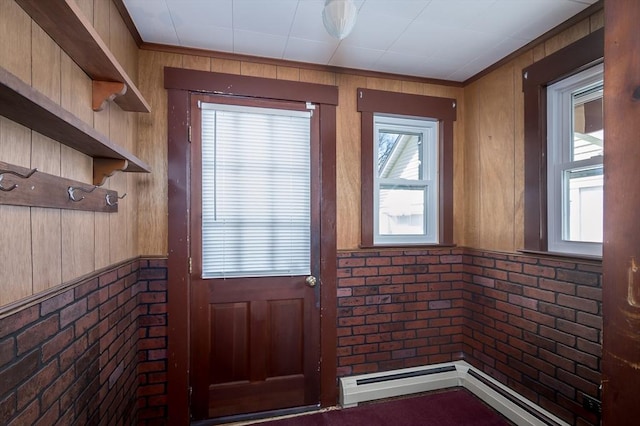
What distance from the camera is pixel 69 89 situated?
1.24 m

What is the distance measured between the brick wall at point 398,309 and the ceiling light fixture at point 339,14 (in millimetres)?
1537

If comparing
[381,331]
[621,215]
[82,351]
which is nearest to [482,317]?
[381,331]

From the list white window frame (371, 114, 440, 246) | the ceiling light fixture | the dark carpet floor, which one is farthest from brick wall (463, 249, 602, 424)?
the ceiling light fixture

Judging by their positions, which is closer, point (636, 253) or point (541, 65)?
point (636, 253)

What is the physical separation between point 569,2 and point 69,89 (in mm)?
2467

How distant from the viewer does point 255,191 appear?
2.23 metres

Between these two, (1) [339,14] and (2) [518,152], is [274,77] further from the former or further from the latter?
(2) [518,152]

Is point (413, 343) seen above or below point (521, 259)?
below

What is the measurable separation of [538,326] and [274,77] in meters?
2.48

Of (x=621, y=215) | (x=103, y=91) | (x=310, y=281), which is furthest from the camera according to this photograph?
(x=310, y=281)

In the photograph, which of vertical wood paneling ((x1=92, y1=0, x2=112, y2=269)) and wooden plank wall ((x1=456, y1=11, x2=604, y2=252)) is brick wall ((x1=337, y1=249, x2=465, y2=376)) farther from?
vertical wood paneling ((x1=92, y1=0, x2=112, y2=269))

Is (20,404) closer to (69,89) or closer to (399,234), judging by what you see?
(69,89)

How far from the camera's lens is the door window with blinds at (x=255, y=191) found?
2.17 metres

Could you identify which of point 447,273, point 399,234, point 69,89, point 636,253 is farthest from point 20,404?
point 447,273
